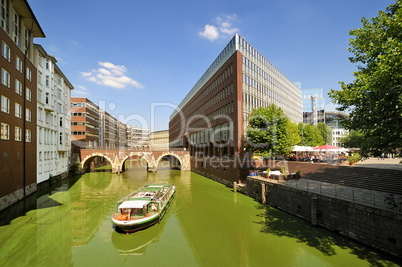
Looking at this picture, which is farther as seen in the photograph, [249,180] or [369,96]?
[249,180]

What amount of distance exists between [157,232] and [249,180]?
15160 millimetres

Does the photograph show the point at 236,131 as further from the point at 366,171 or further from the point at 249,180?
the point at 366,171

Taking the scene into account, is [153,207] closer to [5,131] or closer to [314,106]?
[5,131]

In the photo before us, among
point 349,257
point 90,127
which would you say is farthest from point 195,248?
point 90,127

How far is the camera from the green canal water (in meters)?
14.0

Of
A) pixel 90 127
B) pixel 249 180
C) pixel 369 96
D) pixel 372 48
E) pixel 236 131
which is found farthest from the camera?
pixel 90 127

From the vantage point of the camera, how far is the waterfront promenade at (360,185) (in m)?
16.9

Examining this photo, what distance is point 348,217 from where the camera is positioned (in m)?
16.1

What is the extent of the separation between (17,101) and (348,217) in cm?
3601

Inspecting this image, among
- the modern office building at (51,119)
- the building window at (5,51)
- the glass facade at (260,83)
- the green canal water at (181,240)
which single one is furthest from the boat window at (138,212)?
the glass facade at (260,83)

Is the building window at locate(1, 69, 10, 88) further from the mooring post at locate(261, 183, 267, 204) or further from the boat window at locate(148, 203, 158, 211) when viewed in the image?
the mooring post at locate(261, 183, 267, 204)

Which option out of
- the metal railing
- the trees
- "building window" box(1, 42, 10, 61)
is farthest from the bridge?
the trees

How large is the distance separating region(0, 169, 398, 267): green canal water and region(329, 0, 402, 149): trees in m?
7.82

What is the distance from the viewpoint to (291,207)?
71.9ft
